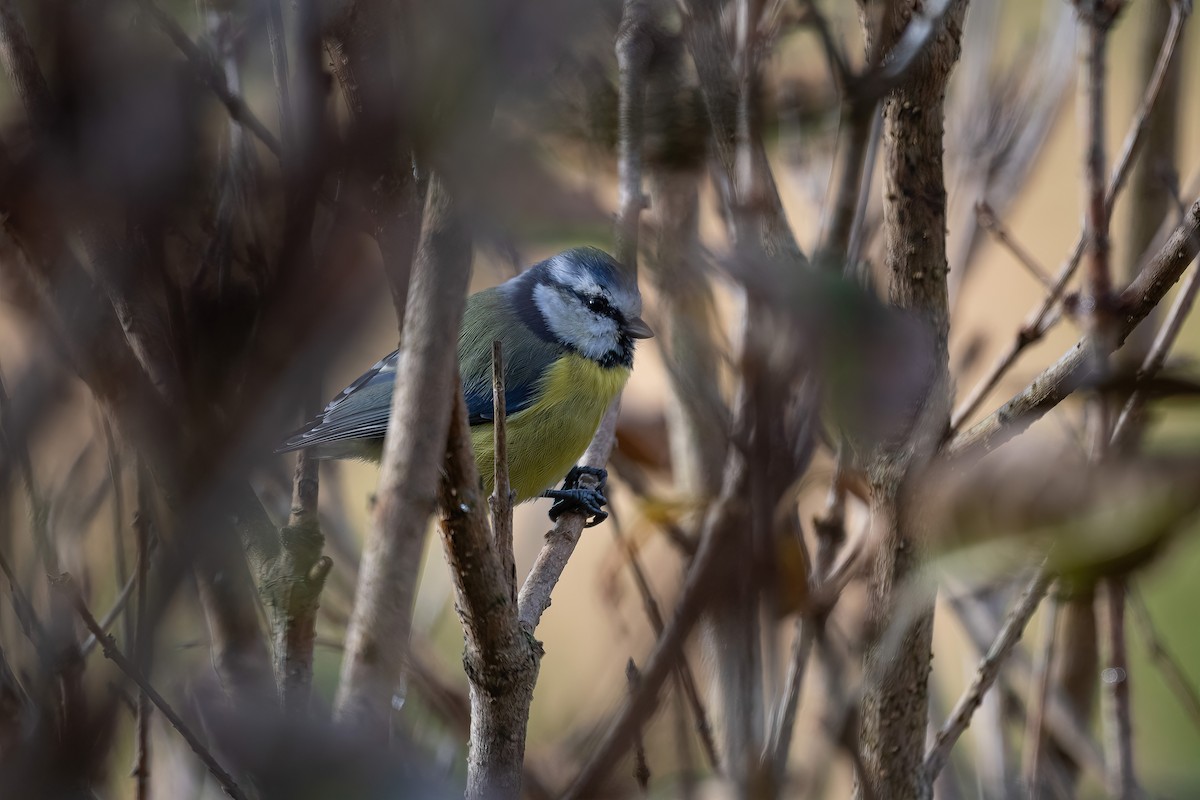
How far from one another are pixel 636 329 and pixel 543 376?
0.97 ft

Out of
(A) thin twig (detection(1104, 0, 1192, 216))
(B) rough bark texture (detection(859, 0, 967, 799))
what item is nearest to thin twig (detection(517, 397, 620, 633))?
(B) rough bark texture (detection(859, 0, 967, 799))

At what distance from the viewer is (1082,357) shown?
137 cm

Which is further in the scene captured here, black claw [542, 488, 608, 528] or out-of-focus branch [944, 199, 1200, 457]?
black claw [542, 488, 608, 528]

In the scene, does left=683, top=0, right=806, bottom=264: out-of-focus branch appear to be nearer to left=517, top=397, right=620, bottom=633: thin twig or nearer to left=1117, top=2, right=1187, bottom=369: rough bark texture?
left=517, top=397, right=620, bottom=633: thin twig

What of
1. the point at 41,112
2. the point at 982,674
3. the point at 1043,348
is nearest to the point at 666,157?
the point at 982,674

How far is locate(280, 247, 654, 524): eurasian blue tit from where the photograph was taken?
113 inches

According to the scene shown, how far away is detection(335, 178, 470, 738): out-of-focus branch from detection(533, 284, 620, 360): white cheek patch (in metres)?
2.25

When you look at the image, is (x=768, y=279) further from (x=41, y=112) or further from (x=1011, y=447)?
(x=41, y=112)

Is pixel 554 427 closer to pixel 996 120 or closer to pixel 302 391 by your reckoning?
pixel 996 120

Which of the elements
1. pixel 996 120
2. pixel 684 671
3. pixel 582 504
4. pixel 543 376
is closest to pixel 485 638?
pixel 684 671

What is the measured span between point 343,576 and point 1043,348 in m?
3.00

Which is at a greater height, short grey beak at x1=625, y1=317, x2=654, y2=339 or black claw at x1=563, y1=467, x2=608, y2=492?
short grey beak at x1=625, y1=317, x2=654, y2=339

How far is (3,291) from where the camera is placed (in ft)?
3.83

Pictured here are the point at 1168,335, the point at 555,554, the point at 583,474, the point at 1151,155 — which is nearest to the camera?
the point at 1168,335
